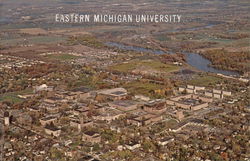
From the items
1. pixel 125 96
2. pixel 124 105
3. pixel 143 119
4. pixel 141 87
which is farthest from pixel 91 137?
pixel 141 87

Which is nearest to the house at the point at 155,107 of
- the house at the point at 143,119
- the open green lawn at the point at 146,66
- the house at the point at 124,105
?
the house at the point at 124,105

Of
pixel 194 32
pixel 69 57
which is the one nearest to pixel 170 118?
pixel 69 57

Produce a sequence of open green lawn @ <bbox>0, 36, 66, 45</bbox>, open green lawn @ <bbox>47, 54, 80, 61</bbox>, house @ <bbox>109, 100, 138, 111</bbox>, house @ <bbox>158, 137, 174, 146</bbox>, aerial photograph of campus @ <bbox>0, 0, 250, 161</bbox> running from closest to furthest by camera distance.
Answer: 1. aerial photograph of campus @ <bbox>0, 0, 250, 161</bbox>
2. house @ <bbox>158, 137, 174, 146</bbox>
3. house @ <bbox>109, 100, 138, 111</bbox>
4. open green lawn @ <bbox>47, 54, 80, 61</bbox>
5. open green lawn @ <bbox>0, 36, 66, 45</bbox>

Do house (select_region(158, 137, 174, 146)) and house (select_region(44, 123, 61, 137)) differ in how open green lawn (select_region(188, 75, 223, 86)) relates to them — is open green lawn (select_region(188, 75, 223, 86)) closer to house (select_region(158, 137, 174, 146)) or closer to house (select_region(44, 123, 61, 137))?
house (select_region(158, 137, 174, 146))

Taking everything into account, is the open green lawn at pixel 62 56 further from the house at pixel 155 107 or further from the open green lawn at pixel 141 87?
the house at pixel 155 107

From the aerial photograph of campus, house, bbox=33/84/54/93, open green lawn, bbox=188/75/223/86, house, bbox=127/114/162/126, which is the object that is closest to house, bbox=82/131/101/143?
the aerial photograph of campus

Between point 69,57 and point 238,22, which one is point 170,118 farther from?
point 238,22
